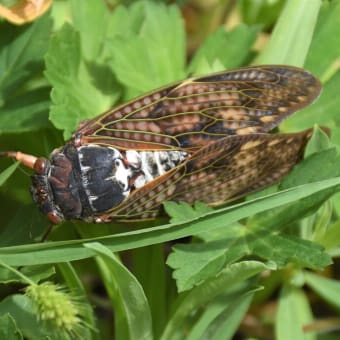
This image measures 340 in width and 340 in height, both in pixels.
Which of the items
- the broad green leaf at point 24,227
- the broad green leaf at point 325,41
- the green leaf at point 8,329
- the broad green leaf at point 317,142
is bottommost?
the green leaf at point 8,329

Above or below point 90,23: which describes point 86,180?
below

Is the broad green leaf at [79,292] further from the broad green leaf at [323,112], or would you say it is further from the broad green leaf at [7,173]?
the broad green leaf at [323,112]

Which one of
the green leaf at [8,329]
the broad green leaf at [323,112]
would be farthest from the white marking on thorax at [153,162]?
the green leaf at [8,329]

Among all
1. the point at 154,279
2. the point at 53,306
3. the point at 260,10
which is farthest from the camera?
the point at 260,10

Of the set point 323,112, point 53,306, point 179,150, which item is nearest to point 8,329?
point 53,306

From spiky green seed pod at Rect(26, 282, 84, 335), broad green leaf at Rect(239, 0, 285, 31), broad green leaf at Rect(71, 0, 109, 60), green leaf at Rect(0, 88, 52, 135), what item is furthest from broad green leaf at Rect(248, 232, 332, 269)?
broad green leaf at Rect(239, 0, 285, 31)

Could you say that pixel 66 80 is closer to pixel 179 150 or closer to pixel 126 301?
pixel 179 150

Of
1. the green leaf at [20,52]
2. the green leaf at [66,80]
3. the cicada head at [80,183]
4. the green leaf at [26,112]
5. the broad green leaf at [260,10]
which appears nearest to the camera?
the cicada head at [80,183]

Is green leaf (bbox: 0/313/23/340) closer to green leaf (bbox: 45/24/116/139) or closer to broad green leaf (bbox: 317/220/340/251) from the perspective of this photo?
green leaf (bbox: 45/24/116/139)
